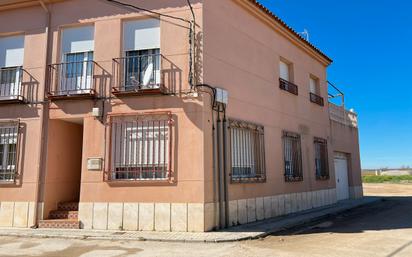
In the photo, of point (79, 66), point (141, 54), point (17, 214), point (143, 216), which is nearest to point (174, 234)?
point (143, 216)

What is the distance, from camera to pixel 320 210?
533 inches

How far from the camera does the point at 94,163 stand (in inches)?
389

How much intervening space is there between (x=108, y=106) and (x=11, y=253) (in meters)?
4.37

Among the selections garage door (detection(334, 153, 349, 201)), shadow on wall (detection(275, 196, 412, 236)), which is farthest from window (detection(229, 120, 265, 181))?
garage door (detection(334, 153, 349, 201))

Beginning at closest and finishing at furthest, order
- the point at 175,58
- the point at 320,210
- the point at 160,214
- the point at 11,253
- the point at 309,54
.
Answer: the point at 11,253 < the point at 160,214 < the point at 175,58 < the point at 320,210 < the point at 309,54

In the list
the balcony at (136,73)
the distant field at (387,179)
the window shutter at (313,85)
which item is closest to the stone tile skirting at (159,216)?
the balcony at (136,73)

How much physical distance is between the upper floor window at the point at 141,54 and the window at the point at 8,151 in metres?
3.74

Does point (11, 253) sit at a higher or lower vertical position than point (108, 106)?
lower

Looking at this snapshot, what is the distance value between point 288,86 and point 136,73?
6281 millimetres

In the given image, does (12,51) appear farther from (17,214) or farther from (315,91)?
(315,91)

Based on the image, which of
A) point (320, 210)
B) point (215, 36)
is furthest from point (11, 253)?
point (320, 210)

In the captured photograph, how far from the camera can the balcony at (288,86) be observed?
44.2 feet

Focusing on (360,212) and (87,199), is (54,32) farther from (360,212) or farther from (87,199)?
(360,212)

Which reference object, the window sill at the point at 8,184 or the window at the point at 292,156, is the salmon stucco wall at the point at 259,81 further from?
the window sill at the point at 8,184
